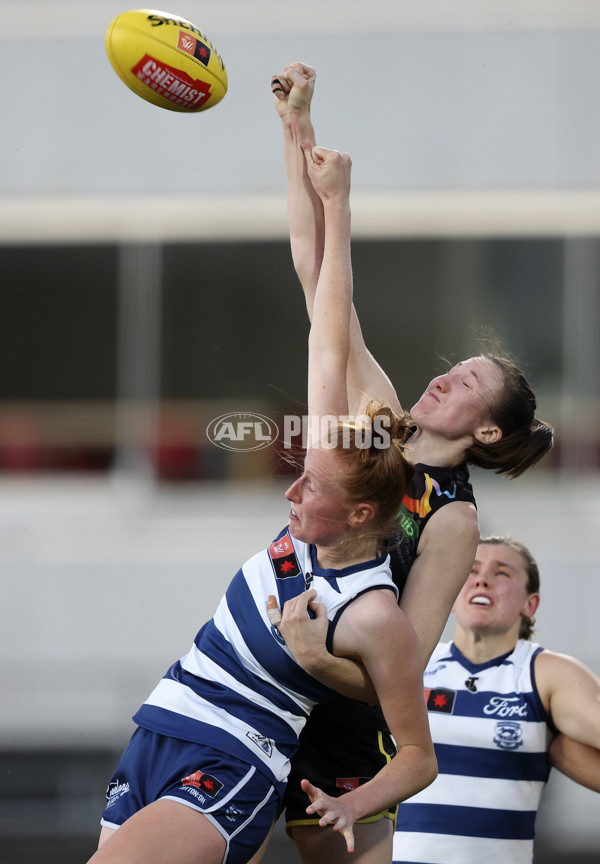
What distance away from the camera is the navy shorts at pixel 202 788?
6.79ft

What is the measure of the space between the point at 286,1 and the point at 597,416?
11.1 ft

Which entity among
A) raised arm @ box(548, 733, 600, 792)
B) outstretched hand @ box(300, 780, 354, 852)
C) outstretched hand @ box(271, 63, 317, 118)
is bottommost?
raised arm @ box(548, 733, 600, 792)

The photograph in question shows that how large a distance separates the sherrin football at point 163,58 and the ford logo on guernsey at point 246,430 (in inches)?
80.5

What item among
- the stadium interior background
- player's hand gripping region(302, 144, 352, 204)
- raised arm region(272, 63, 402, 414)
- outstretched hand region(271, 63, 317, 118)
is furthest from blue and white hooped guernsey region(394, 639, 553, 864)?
the stadium interior background

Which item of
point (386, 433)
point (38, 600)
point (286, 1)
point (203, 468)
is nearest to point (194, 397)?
point (203, 468)

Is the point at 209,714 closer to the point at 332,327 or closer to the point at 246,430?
the point at 332,327

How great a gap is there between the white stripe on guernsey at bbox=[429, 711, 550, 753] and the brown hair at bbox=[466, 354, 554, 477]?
0.75 metres

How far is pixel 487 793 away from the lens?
283 centimetres

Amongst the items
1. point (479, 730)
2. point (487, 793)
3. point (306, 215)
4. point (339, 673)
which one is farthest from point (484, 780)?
point (306, 215)

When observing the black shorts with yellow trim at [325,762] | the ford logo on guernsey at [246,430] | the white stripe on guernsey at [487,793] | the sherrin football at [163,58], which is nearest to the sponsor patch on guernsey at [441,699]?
the white stripe on guernsey at [487,793]

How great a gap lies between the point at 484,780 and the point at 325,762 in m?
0.61

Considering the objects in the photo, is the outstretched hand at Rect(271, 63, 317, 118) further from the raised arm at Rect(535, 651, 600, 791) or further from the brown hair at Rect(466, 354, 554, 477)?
the raised arm at Rect(535, 651, 600, 791)

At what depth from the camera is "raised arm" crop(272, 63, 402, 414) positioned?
2.65 m

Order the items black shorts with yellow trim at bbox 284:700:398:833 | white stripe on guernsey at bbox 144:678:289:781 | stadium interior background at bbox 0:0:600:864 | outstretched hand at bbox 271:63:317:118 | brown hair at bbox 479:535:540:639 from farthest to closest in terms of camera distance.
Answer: stadium interior background at bbox 0:0:600:864 < brown hair at bbox 479:535:540:639 < outstretched hand at bbox 271:63:317:118 < black shorts with yellow trim at bbox 284:700:398:833 < white stripe on guernsey at bbox 144:678:289:781
